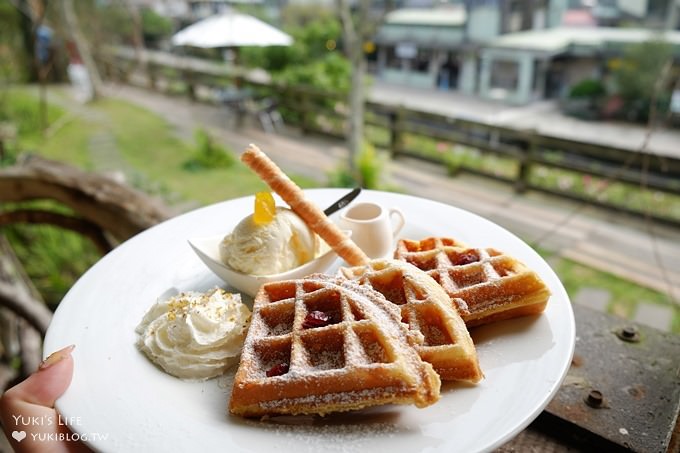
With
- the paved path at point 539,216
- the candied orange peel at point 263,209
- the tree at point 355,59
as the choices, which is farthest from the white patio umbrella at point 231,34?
the candied orange peel at point 263,209

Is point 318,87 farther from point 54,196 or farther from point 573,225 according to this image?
point 54,196

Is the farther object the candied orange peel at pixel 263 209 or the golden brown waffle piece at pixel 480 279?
the candied orange peel at pixel 263 209

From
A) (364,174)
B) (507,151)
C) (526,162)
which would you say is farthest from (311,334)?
(507,151)

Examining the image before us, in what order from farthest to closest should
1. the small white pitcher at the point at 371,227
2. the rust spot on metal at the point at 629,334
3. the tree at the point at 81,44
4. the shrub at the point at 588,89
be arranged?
1. the tree at the point at 81,44
2. the shrub at the point at 588,89
3. the small white pitcher at the point at 371,227
4. the rust spot on metal at the point at 629,334

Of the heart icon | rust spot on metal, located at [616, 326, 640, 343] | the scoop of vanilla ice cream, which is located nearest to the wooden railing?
rust spot on metal, located at [616, 326, 640, 343]

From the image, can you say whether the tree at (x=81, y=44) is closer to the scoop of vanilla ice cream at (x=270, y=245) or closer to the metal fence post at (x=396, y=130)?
the metal fence post at (x=396, y=130)
